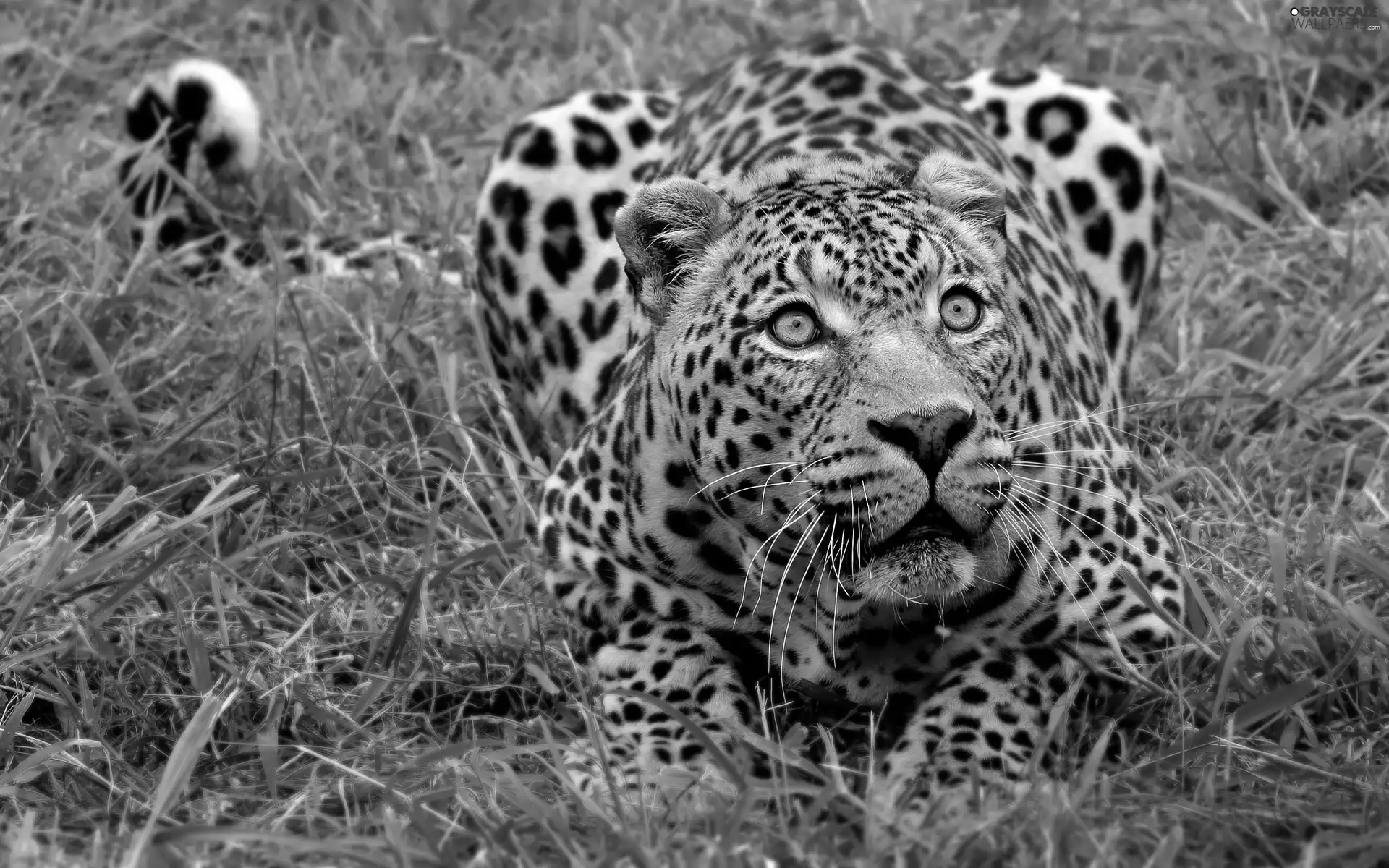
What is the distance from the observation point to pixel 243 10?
941cm

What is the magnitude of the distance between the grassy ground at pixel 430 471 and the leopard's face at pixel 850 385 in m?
0.69

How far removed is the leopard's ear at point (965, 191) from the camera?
489cm

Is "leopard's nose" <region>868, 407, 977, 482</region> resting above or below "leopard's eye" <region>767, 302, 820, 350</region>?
below

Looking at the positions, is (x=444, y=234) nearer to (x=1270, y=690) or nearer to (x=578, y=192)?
(x=578, y=192)

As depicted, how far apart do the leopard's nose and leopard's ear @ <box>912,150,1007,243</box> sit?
925 mm

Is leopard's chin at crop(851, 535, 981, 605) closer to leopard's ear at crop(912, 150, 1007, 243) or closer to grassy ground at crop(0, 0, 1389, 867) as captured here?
grassy ground at crop(0, 0, 1389, 867)

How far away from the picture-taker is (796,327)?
174 inches

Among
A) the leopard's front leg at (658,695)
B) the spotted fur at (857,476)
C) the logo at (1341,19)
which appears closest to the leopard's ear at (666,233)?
the spotted fur at (857,476)

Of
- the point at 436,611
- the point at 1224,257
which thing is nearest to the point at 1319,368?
the point at 1224,257

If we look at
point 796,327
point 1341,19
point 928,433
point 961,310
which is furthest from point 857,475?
point 1341,19

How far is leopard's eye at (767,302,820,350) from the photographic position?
441cm

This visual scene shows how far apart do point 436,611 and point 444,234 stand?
7.62ft

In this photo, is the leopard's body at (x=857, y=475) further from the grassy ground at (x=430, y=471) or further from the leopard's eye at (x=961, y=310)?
the grassy ground at (x=430, y=471)

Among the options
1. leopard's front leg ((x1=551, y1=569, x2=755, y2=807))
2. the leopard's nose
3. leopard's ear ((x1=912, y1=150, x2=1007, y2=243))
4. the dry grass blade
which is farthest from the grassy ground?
leopard's ear ((x1=912, y1=150, x2=1007, y2=243))
